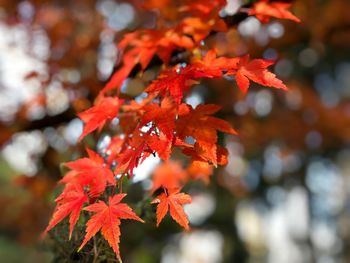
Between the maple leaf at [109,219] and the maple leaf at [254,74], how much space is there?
0.60 metres

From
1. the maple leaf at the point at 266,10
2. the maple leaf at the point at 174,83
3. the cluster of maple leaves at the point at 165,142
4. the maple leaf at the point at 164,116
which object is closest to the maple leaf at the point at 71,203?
the cluster of maple leaves at the point at 165,142

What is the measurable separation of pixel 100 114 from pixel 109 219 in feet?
1.92

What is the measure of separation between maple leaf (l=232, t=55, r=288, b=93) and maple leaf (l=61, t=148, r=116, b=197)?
61 centimetres

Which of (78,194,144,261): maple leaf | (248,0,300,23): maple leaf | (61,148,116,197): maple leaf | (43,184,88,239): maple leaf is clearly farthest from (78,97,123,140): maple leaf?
(248,0,300,23): maple leaf

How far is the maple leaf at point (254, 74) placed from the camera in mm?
1612

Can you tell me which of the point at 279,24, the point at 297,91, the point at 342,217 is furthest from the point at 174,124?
the point at 342,217

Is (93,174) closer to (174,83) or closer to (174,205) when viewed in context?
(174,205)

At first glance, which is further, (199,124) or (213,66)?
(213,66)

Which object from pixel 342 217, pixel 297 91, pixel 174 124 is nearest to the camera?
pixel 174 124

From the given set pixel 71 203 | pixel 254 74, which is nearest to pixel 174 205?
pixel 71 203

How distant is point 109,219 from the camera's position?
5.05 ft

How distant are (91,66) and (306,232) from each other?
9725 mm

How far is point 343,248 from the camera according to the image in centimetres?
1525

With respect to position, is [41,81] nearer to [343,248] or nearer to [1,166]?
[343,248]
